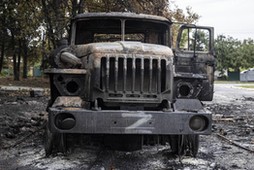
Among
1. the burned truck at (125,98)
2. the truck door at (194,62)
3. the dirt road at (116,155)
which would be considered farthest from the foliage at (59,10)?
the burned truck at (125,98)

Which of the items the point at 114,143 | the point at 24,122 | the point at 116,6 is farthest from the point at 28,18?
the point at 114,143

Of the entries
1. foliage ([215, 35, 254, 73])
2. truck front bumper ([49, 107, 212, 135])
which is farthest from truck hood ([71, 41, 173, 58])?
foliage ([215, 35, 254, 73])

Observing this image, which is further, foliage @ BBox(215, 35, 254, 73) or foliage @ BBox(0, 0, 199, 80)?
foliage @ BBox(215, 35, 254, 73)

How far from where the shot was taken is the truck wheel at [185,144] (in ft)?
21.3

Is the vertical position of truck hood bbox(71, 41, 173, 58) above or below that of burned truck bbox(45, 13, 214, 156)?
above

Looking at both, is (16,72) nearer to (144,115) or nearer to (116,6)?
(116,6)

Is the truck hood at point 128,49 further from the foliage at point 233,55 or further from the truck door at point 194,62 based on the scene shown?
the foliage at point 233,55

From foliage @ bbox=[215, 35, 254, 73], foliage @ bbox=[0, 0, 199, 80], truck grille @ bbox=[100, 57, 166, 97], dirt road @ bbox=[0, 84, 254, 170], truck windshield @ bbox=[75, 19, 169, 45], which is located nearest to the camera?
truck grille @ bbox=[100, 57, 166, 97]

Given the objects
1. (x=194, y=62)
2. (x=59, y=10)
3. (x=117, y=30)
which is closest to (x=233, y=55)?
(x=59, y=10)

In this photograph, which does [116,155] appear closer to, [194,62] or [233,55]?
[194,62]

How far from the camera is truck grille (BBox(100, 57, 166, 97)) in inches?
231

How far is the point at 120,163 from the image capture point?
6.20 metres

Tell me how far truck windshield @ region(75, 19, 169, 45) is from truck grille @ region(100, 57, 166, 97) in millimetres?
1683

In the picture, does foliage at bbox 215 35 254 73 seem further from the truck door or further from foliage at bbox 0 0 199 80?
the truck door
